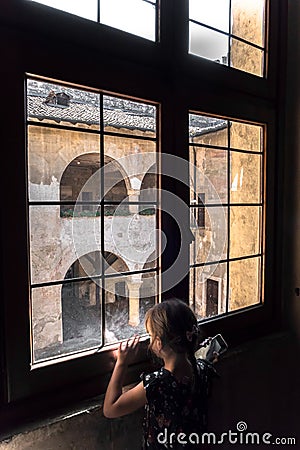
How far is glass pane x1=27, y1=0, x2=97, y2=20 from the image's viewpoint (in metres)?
1.05

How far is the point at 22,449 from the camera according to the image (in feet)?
3.23

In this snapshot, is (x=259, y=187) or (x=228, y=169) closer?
(x=228, y=169)

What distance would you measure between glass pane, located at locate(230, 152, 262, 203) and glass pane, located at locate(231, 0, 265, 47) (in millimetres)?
540

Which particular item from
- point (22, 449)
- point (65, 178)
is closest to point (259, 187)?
point (65, 178)

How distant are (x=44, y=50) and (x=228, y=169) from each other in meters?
0.92

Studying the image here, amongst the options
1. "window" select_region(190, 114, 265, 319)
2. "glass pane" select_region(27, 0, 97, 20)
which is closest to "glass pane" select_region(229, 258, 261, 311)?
"window" select_region(190, 114, 265, 319)

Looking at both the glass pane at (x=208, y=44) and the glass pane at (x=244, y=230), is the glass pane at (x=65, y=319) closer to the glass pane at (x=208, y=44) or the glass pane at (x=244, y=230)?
the glass pane at (x=244, y=230)

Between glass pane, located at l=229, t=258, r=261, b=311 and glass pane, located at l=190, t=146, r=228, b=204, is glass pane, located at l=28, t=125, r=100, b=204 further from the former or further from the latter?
glass pane, located at l=229, t=258, r=261, b=311

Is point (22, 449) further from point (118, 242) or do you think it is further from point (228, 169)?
point (228, 169)

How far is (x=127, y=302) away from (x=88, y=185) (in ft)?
1.45

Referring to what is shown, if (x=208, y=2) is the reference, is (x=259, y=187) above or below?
below

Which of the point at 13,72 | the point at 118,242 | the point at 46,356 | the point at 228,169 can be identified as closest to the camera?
the point at 13,72

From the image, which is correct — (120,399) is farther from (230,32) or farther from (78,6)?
(230,32)

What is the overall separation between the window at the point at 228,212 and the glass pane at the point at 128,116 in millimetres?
207
